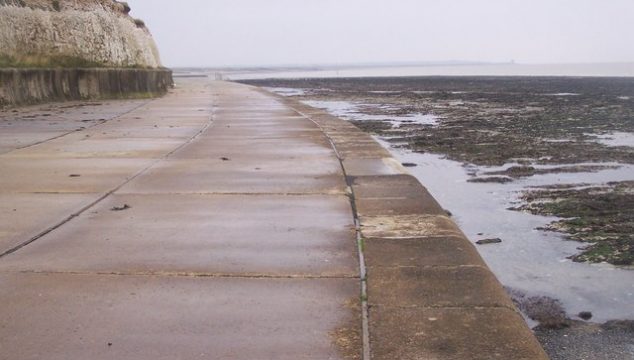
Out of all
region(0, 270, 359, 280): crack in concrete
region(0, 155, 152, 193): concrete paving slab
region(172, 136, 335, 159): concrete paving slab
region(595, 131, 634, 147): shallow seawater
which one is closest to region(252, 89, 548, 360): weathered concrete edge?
region(0, 270, 359, 280): crack in concrete

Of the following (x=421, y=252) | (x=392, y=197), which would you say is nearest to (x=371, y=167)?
(x=392, y=197)

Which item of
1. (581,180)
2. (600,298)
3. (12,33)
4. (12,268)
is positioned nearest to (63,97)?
(12,33)

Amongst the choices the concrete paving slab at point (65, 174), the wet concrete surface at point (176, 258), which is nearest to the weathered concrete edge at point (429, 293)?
the wet concrete surface at point (176, 258)

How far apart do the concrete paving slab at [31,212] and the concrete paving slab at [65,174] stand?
247mm

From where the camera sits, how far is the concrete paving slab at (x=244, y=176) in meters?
5.16

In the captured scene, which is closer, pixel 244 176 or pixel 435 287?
pixel 435 287

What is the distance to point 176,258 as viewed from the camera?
3.40m

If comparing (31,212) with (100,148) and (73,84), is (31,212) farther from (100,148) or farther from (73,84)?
(73,84)

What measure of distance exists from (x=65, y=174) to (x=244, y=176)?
1.55 meters

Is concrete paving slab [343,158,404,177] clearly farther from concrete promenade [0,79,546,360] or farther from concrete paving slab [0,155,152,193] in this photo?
concrete paving slab [0,155,152,193]

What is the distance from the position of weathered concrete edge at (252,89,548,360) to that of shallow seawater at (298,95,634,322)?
702 mm

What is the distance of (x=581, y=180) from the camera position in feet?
25.8

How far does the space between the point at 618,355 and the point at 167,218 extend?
2.71 m

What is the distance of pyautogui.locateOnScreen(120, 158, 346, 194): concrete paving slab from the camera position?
16.9 ft
